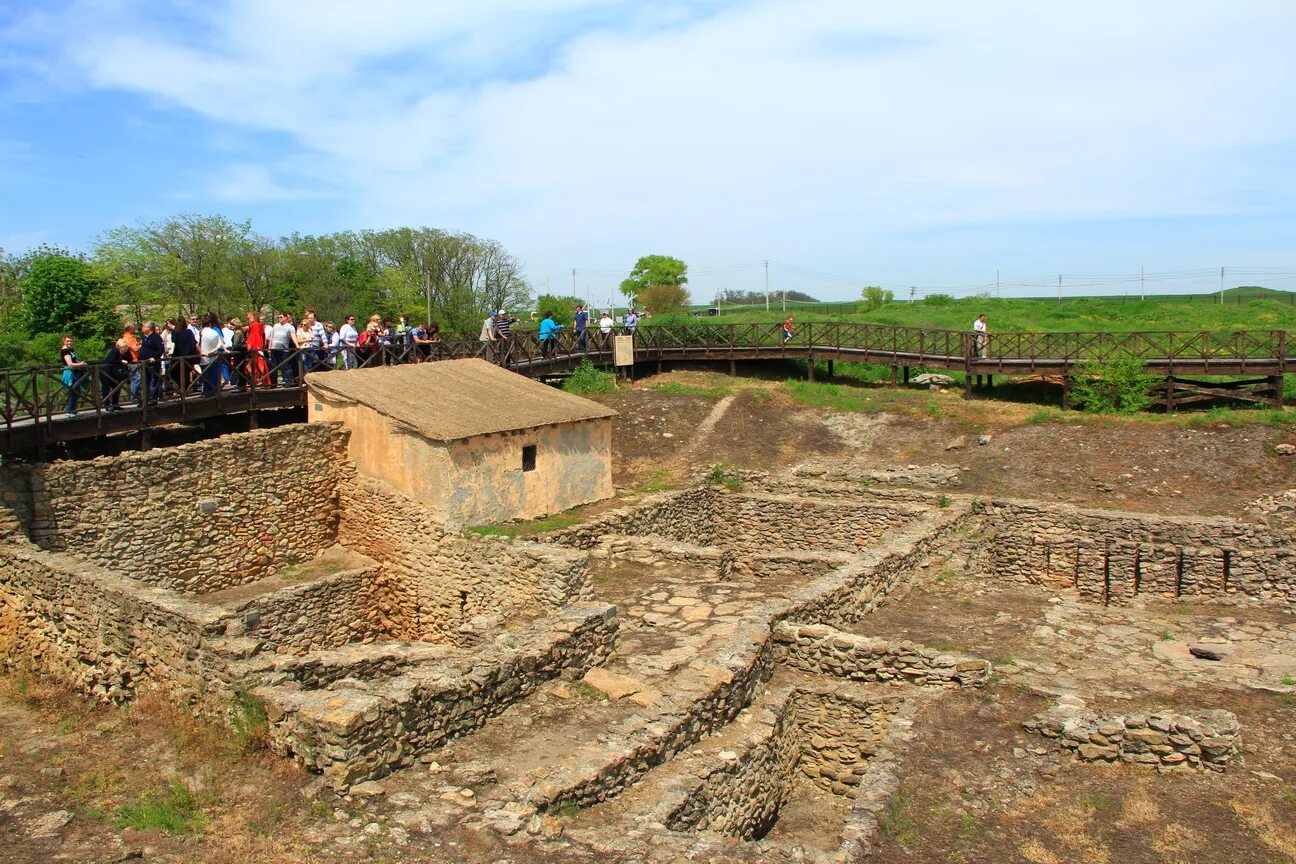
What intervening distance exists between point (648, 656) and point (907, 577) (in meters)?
5.42

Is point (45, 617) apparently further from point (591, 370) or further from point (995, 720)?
point (591, 370)

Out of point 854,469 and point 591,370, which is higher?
point 591,370

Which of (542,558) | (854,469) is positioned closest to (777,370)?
(854,469)

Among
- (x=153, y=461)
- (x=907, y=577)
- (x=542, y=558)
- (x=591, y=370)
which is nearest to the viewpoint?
(x=542, y=558)

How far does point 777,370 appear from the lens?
93.7 ft

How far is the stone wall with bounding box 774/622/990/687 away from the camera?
10.4 m

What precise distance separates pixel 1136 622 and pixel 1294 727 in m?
3.91

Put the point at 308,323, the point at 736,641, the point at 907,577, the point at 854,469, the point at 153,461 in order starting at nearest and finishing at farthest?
the point at 736,641 → the point at 153,461 → the point at 907,577 → the point at 308,323 → the point at 854,469

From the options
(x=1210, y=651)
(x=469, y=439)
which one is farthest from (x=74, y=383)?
(x=1210, y=651)

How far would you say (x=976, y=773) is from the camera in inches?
341

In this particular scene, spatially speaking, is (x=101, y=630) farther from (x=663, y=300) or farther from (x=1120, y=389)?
(x=663, y=300)

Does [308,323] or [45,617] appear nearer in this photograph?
[45,617]

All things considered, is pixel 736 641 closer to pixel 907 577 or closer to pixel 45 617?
pixel 907 577

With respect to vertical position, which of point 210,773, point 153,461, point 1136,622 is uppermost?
point 153,461
